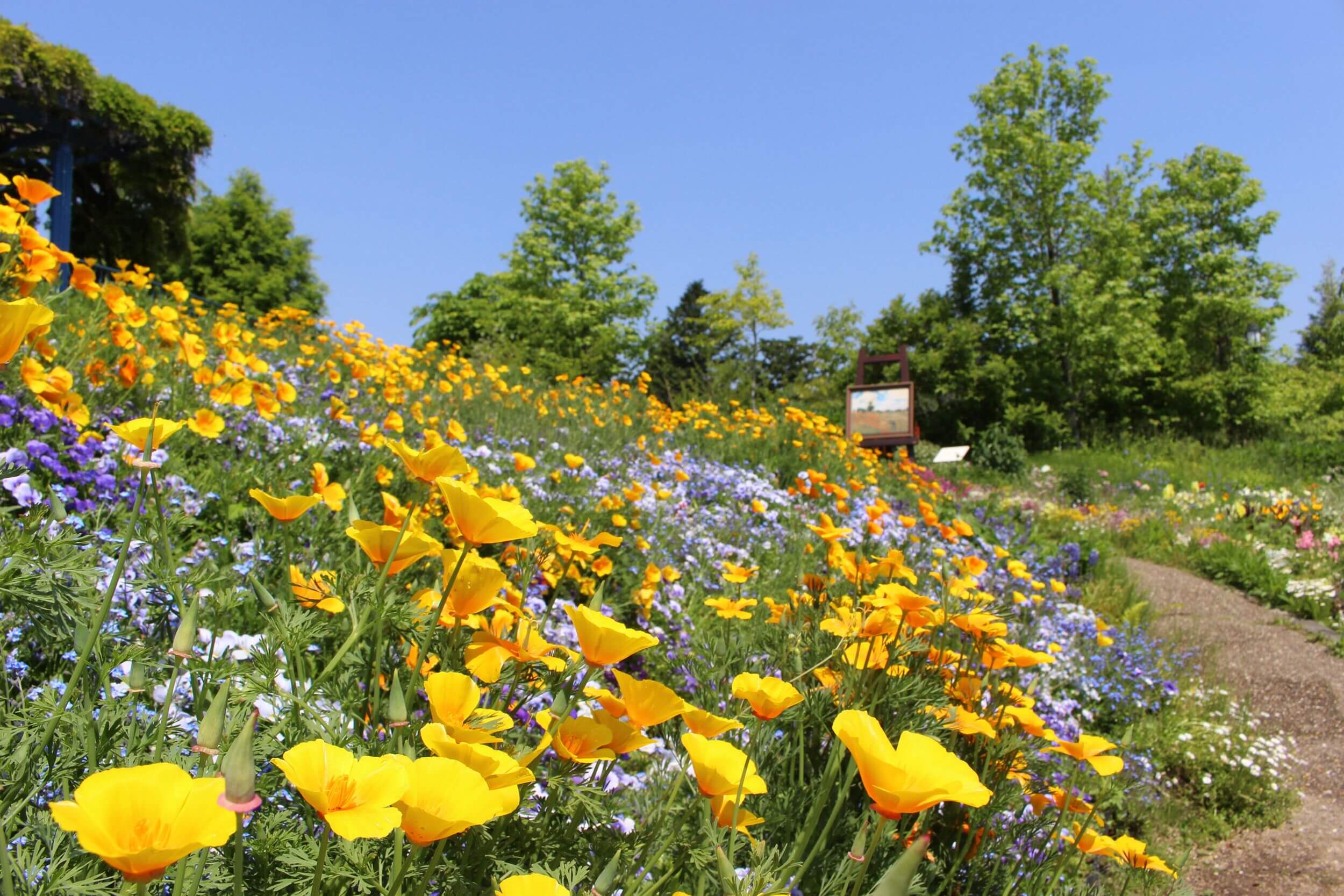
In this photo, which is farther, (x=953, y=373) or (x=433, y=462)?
(x=953, y=373)

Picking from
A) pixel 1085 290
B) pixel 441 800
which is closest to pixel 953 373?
pixel 1085 290

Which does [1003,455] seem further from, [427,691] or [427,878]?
[427,878]

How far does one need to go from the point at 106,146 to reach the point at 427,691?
15.1m

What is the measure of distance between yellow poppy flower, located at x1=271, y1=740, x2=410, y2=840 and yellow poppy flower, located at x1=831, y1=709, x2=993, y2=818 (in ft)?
1.37

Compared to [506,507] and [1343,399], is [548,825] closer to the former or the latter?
[506,507]

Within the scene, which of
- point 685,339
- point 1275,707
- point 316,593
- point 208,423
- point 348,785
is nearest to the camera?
point 348,785

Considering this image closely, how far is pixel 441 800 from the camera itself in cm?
67

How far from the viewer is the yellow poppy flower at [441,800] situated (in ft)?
2.19

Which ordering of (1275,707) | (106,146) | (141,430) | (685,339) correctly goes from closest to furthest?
(141,430) < (1275,707) < (106,146) < (685,339)

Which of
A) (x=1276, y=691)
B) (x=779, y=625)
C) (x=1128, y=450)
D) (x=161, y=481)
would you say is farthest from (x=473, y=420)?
(x=1128, y=450)

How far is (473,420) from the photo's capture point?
18.4 feet

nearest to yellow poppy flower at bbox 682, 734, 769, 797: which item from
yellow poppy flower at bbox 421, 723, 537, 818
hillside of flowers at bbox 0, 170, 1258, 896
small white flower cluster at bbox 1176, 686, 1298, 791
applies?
hillside of flowers at bbox 0, 170, 1258, 896

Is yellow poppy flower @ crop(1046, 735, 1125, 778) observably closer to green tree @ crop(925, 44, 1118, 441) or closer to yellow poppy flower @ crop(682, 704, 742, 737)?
yellow poppy flower @ crop(682, 704, 742, 737)

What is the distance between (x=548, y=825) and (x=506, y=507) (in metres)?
0.48
